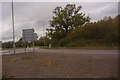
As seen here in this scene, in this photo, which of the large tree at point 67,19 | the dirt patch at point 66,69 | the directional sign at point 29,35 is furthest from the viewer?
the large tree at point 67,19

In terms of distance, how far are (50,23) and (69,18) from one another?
25.1 feet

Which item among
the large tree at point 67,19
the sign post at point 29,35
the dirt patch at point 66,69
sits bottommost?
the dirt patch at point 66,69

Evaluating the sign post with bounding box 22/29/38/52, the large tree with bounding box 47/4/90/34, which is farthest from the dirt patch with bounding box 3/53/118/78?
the large tree with bounding box 47/4/90/34

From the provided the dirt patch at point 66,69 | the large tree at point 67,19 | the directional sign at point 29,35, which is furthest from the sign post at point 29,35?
the large tree at point 67,19

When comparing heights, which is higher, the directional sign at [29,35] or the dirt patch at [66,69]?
the directional sign at [29,35]

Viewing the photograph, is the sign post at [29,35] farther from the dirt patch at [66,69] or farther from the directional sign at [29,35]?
the dirt patch at [66,69]

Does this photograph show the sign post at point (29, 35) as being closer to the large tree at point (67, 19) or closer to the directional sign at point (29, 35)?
the directional sign at point (29, 35)

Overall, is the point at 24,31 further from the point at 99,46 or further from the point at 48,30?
the point at 48,30

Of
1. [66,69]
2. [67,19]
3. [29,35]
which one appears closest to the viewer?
[66,69]

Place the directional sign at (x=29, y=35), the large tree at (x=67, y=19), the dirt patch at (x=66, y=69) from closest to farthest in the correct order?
1. the dirt patch at (x=66, y=69)
2. the directional sign at (x=29, y=35)
3. the large tree at (x=67, y=19)

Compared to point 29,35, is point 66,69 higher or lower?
lower

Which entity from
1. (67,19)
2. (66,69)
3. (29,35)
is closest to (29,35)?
(29,35)

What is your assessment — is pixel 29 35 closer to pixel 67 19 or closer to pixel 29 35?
pixel 29 35

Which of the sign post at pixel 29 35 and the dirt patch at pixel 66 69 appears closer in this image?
the dirt patch at pixel 66 69
